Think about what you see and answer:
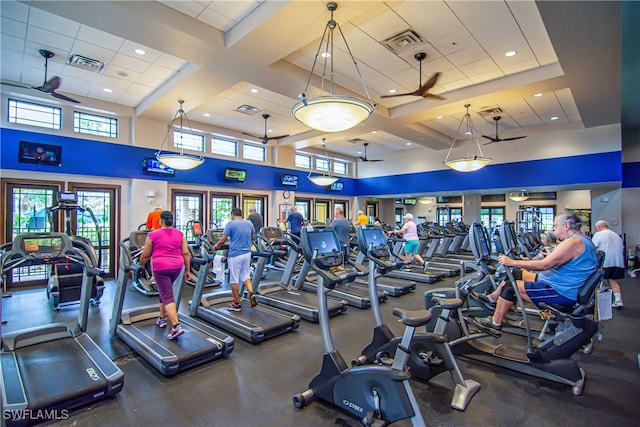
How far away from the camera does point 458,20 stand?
4719 millimetres

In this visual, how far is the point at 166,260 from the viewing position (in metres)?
3.82

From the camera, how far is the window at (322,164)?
13492mm

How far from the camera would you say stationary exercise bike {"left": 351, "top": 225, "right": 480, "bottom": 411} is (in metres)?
2.77

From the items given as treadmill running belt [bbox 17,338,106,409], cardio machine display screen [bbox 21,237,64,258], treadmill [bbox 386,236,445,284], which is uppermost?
cardio machine display screen [bbox 21,237,64,258]

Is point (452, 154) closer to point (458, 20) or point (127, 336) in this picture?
point (458, 20)

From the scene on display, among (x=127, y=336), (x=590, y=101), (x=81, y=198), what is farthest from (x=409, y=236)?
(x=81, y=198)

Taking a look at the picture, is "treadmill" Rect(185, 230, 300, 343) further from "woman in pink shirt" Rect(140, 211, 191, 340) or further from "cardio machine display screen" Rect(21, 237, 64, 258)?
"cardio machine display screen" Rect(21, 237, 64, 258)

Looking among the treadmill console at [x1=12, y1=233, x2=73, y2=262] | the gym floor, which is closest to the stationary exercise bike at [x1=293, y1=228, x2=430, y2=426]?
the gym floor

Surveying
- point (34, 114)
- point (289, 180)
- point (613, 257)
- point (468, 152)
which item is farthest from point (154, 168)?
point (468, 152)

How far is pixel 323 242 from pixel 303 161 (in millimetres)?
10153

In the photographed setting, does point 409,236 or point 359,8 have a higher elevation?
point 359,8

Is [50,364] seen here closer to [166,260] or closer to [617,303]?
[166,260]

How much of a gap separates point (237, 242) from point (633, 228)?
11.2 metres

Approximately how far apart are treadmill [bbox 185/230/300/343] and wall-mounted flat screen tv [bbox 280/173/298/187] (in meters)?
6.09
